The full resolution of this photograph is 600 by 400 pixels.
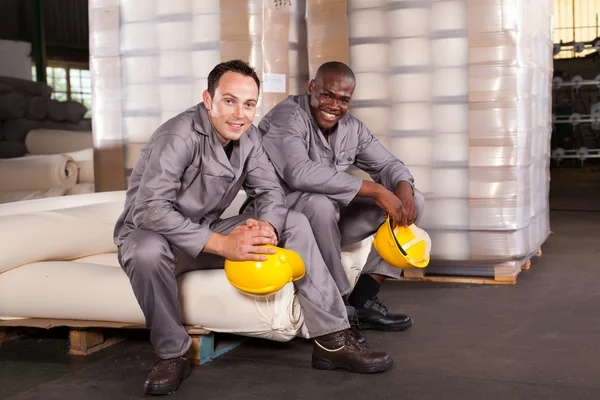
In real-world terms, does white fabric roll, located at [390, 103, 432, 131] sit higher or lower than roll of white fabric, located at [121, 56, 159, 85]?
lower

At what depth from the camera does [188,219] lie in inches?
120

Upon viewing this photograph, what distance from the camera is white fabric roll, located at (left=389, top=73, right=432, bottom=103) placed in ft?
16.4

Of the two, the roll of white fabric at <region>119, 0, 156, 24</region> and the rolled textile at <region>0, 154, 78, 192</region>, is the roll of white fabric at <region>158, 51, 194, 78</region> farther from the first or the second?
the rolled textile at <region>0, 154, 78, 192</region>

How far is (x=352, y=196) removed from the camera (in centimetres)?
371

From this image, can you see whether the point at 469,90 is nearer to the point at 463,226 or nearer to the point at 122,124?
the point at 463,226

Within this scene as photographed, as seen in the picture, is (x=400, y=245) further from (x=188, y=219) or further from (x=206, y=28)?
(x=206, y=28)

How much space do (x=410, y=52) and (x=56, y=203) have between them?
240 cm

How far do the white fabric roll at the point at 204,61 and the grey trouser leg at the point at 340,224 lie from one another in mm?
1692

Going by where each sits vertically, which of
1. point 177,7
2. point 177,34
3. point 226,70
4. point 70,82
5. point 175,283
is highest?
point 70,82

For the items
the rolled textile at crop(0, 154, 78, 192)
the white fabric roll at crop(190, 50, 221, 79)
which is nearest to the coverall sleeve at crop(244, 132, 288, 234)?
the white fabric roll at crop(190, 50, 221, 79)

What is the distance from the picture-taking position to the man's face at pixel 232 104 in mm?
3111


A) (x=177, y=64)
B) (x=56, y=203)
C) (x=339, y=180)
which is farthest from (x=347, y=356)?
(x=177, y=64)

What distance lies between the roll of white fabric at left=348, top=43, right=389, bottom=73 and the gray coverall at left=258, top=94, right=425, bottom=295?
1148 mm

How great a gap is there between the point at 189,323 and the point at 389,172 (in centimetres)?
137
